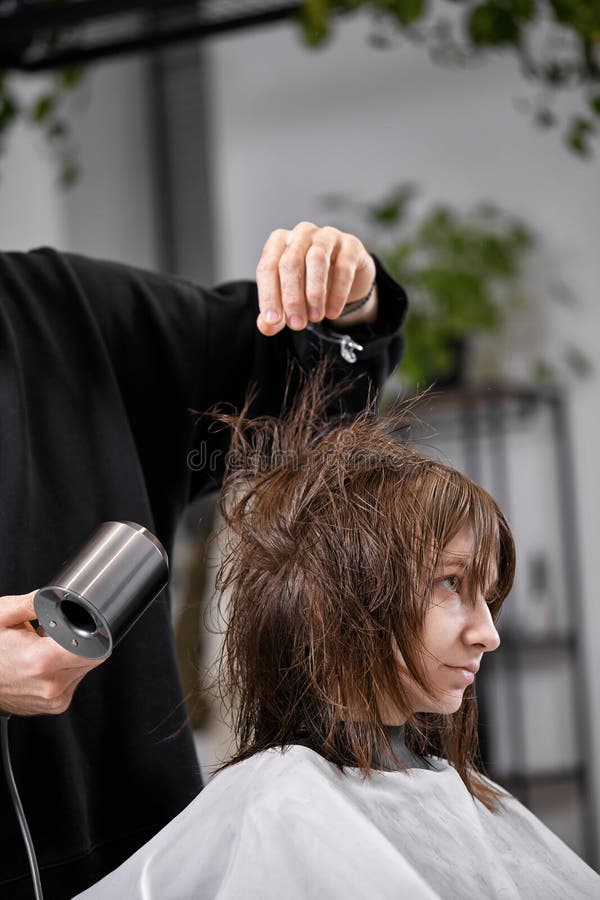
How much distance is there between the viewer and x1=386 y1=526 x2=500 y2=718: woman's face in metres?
1.06

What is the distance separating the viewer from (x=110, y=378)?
4.49 feet

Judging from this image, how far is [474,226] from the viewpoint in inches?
161

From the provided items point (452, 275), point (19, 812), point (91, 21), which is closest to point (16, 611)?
point (19, 812)

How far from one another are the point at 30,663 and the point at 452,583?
43 centimetres

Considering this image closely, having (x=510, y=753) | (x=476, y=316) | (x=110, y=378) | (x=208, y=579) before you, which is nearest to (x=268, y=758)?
(x=110, y=378)

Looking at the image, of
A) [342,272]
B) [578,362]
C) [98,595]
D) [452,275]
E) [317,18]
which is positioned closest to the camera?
[98,595]

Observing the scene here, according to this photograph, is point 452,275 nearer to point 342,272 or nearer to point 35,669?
point 342,272

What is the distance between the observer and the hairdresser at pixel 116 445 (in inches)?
42.8

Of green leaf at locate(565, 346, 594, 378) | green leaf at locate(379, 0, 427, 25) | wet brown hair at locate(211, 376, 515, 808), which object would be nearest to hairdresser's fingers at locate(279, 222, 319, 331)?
wet brown hair at locate(211, 376, 515, 808)

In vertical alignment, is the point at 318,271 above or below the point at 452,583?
above

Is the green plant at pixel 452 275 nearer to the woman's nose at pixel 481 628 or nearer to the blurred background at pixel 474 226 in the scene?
the blurred background at pixel 474 226

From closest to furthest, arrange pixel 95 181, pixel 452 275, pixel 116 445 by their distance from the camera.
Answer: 1. pixel 116 445
2. pixel 452 275
3. pixel 95 181

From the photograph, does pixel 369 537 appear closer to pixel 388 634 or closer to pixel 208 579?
pixel 388 634

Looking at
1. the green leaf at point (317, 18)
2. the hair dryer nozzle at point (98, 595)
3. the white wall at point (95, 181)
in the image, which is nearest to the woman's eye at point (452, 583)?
the hair dryer nozzle at point (98, 595)
